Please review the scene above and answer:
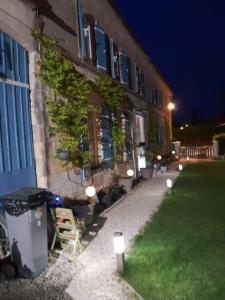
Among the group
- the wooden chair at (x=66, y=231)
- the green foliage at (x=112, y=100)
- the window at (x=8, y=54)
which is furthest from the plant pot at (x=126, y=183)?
the window at (x=8, y=54)

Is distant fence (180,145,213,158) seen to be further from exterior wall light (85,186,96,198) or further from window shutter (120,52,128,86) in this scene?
exterior wall light (85,186,96,198)

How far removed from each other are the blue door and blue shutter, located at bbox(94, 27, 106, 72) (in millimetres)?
4761

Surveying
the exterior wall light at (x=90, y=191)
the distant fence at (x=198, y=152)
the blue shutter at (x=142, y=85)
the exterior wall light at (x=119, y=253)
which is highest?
the blue shutter at (x=142, y=85)

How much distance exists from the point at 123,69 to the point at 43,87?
7619 mm

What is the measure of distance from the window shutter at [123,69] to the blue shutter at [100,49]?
2194 millimetres

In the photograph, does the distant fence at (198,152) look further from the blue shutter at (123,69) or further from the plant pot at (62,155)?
the plant pot at (62,155)

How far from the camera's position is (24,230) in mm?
4910

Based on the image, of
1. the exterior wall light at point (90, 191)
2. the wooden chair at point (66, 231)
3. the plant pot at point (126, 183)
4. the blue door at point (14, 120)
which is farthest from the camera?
the plant pot at point (126, 183)

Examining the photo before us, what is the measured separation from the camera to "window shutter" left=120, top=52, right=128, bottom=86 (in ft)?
47.1

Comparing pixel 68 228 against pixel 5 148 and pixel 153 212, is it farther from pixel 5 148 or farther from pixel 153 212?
pixel 153 212

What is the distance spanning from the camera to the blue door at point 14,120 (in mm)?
6316

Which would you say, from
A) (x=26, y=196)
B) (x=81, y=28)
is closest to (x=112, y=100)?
(x=81, y=28)

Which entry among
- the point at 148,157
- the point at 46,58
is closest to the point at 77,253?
the point at 46,58

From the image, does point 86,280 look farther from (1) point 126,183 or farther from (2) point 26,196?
(1) point 126,183
